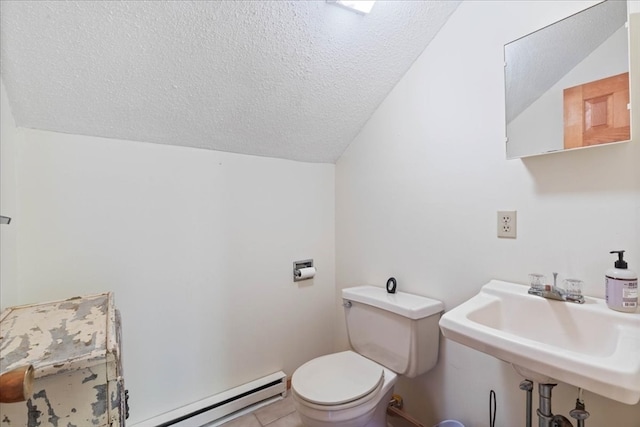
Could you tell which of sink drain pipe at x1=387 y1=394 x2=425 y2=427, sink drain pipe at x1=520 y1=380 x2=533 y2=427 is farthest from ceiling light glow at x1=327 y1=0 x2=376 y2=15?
sink drain pipe at x1=387 y1=394 x2=425 y2=427

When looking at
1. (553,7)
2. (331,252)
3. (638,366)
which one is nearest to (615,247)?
(638,366)

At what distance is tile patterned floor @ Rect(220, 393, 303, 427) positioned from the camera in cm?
150

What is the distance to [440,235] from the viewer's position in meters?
1.37

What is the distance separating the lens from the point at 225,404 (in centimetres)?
150

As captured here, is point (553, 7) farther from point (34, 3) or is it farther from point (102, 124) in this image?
point (102, 124)

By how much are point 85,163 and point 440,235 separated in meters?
1.63

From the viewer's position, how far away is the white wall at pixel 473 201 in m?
0.95

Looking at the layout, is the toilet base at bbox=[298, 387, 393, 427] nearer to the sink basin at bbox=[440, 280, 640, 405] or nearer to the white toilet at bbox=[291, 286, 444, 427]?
the white toilet at bbox=[291, 286, 444, 427]

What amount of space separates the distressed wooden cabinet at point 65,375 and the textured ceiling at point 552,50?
153 cm

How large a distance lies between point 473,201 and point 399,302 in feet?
1.88

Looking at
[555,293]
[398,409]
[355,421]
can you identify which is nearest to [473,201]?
[555,293]

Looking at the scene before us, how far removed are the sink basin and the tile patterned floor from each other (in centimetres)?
114

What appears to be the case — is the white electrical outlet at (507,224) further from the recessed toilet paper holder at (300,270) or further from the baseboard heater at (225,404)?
the baseboard heater at (225,404)

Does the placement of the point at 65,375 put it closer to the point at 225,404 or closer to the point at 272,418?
the point at 225,404
